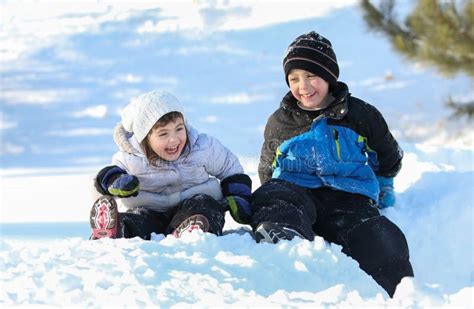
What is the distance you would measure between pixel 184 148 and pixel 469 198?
162 cm

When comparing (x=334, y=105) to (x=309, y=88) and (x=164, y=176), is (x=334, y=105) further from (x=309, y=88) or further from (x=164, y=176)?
(x=164, y=176)

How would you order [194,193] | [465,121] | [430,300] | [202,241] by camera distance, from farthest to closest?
1. [465,121]
2. [194,193]
3. [202,241]
4. [430,300]

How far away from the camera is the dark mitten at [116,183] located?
345 cm

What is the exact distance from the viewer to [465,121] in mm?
9289

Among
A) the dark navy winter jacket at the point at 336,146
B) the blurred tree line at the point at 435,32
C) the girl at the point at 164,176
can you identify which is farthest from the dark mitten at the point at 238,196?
the blurred tree line at the point at 435,32

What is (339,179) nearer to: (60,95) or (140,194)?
(140,194)

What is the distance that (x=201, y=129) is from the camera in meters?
8.73

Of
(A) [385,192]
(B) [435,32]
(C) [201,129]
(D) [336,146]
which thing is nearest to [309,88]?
(D) [336,146]

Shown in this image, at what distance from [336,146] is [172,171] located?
0.76 metres

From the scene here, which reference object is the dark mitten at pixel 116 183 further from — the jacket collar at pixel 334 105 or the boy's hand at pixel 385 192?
the boy's hand at pixel 385 192

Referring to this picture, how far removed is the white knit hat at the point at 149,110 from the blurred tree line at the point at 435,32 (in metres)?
4.06

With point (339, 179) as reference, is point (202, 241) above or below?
below

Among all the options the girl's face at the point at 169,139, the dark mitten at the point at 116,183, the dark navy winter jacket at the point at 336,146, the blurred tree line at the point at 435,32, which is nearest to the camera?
the dark mitten at the point at 116,183

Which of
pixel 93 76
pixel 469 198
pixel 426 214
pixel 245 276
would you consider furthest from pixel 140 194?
pixel 93 76
